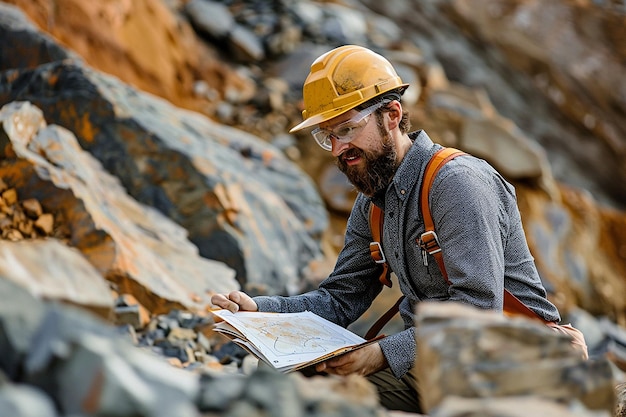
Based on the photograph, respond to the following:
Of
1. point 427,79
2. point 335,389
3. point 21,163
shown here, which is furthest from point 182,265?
point 427,79

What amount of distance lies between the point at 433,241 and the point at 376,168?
48 cm

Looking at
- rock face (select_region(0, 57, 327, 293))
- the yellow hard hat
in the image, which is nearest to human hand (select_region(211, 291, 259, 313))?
the yellow hard hat

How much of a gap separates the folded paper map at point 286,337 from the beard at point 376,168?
696mm

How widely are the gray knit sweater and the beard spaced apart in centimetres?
5

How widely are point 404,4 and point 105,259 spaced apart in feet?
47.7

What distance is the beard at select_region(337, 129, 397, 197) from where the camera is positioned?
132 inches

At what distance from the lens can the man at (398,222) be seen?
9.76 ft

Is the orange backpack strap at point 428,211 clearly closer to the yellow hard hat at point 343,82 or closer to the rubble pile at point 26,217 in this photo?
Result: the yellow hard hat at point 343,82

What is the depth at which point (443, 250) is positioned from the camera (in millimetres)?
3039

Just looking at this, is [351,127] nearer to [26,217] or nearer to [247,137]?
[26,217]

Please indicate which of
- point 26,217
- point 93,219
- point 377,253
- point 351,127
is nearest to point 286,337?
point 377,253

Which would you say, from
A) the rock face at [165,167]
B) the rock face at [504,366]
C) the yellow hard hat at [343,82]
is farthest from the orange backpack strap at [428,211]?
the rock face at [165,167]

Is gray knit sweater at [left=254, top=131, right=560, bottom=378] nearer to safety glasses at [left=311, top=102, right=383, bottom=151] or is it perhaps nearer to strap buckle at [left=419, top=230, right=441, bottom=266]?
strap buckle at [left=419, top=230, right=441, bottom=266]

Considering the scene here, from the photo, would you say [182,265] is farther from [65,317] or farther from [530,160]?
[530,160]
